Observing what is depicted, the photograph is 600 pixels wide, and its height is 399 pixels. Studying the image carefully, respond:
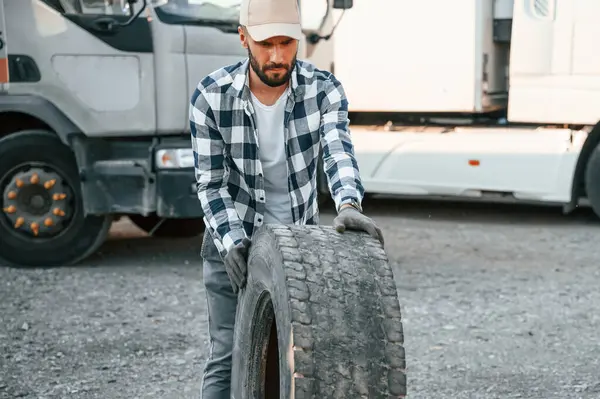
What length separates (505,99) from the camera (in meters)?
11.8

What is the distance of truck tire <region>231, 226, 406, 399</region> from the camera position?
3148mm

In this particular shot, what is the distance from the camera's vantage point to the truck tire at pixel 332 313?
3.15m

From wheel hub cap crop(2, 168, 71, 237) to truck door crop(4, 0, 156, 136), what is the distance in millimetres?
487

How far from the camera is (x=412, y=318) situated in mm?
7270

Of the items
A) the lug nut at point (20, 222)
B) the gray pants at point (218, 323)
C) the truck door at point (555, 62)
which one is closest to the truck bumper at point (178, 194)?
the lug nut at point (20, 222)

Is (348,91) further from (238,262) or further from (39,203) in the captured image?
(238,262)

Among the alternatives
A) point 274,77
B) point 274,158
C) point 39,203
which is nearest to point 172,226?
point 39,203

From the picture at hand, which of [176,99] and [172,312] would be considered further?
[176,99]

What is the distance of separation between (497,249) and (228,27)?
9.80 feet

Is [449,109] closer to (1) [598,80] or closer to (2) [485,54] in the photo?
(2) [485,54]

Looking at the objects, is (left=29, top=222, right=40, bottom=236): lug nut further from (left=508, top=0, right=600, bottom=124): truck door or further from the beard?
the beard

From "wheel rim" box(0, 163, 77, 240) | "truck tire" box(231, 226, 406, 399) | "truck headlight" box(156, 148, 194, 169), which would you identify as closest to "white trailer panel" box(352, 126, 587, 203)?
"truck headlight" box(156, 148, 194, 169)

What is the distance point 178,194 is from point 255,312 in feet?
16.3

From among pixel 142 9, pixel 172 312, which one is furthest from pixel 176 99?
pixel 172 312
